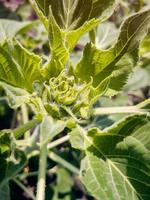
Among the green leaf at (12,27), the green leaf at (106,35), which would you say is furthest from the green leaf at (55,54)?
the green leaf at (106,35)

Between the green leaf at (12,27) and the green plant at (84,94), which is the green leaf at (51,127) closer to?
the green plant at (84,94)

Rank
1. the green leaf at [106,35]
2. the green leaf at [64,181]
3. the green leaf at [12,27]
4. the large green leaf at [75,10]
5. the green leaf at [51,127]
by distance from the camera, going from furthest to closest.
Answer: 1. the green leaf at [64,181]
2. the green leaf at [106,35]
3. the green leaf at [12,27]
4. the large green leaf at [75,10]
5. the green leaf at [51,127]

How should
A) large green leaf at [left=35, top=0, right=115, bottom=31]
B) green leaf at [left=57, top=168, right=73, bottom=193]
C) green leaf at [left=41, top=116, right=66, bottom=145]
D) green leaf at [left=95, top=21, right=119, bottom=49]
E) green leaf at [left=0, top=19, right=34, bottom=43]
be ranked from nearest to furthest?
green leaf at [left=41, top=116, right=66, bottom=145] → large green leaf at [left=35, top=0, right=115, bottom=31] → green leaf at [left=0, top=19, right=34, bottom=43] → green leaf at [left=95, top=21, right=119, bottom=49] → green leaf at [left=57, top=168, right=73, bottom=193]

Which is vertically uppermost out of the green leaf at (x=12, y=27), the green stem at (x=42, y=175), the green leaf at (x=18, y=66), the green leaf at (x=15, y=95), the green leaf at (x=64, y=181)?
the green leaf at (x=12, y=27)

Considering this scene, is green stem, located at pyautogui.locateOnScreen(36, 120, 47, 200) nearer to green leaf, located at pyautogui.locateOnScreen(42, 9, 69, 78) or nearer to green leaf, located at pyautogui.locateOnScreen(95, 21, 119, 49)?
green leaf, located at pyautogui.locateOnScreen(42, 9, 69, 78)

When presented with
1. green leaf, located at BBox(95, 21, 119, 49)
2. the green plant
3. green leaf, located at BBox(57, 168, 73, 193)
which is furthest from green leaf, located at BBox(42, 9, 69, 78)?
green leaf, located at BBox(57, 168, 73, 193)

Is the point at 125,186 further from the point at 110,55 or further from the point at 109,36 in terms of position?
the point at 109,36

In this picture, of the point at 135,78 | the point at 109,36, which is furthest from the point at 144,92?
the point at 109,36
